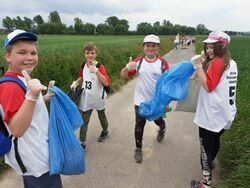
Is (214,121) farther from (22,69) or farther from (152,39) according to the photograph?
(22,69)

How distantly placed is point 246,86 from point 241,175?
378 centimetres

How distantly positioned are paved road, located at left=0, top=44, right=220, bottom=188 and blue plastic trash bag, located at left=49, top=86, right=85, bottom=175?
4.65ft

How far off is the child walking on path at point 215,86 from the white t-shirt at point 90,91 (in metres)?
1.80

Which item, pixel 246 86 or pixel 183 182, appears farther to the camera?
pixel 246 86

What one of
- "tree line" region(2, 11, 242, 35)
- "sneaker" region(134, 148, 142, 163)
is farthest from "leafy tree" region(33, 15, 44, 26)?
"sneaker" region(134, 148, 142, 163)

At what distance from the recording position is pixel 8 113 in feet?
5.63

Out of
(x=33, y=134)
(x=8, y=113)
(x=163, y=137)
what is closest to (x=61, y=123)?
(x=33, y=134)

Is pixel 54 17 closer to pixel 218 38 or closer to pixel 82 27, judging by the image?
pixel 82 27

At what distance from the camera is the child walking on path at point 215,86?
2744 mm

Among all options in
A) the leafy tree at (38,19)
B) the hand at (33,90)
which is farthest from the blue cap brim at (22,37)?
the leafy tree at (38,19)

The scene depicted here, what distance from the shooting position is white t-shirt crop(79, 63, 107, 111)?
168 inches

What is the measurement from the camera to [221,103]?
2.84 m

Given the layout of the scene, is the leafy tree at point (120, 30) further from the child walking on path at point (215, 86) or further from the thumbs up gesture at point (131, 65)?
the child walking on path at point (215, 86)

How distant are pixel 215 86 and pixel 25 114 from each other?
1931 mm
